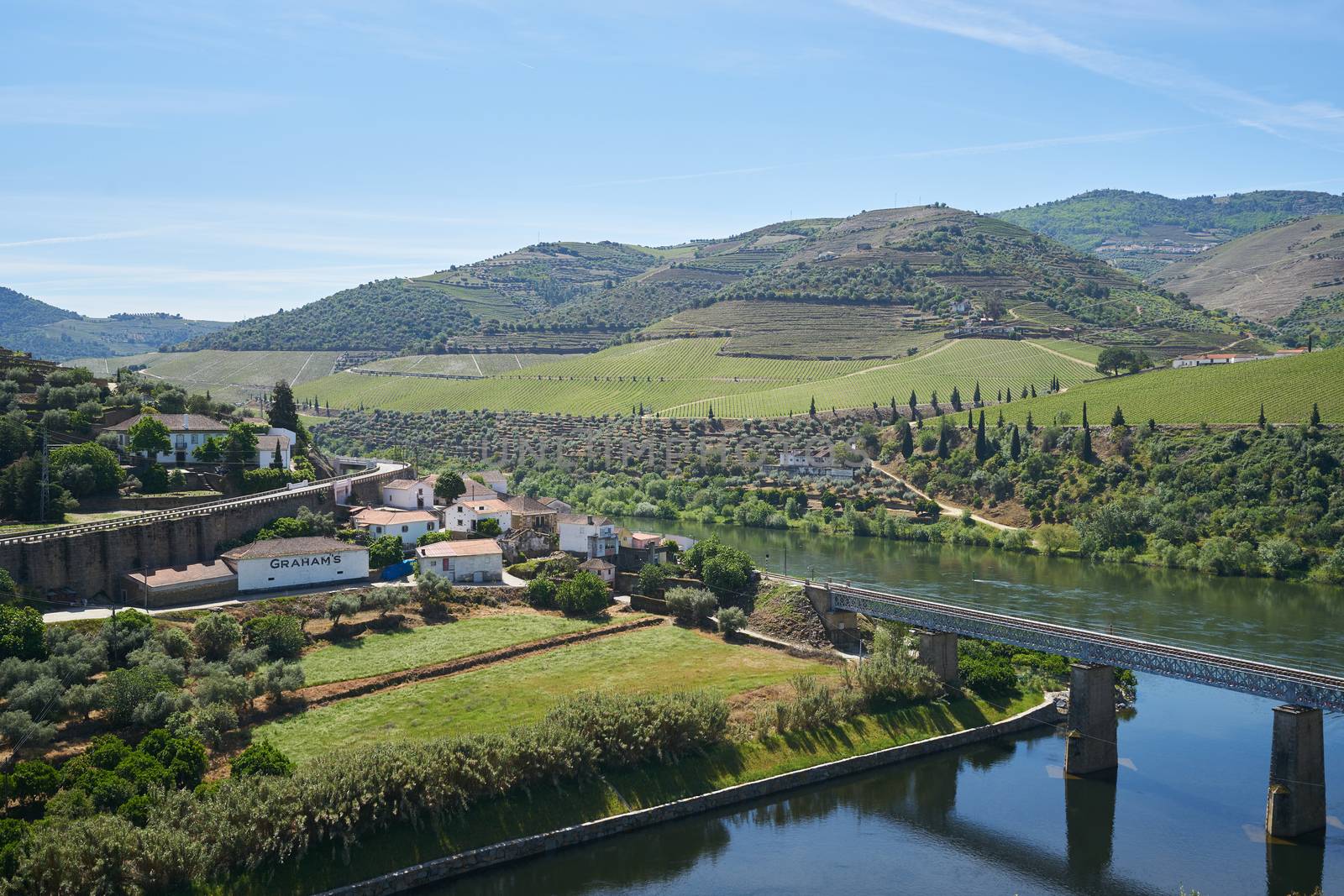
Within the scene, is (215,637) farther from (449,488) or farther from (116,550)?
(449,488)

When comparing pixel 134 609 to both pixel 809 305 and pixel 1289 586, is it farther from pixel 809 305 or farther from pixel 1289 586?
pixel 809 305

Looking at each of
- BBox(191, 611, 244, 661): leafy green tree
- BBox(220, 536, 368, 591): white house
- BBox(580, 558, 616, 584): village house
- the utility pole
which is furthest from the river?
the utility pole

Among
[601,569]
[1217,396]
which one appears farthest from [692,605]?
[1217,396]

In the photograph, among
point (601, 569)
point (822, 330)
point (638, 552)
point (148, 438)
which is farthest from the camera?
point (822, 330)

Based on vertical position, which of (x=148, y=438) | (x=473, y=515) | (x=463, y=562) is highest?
(x=148, y=438)

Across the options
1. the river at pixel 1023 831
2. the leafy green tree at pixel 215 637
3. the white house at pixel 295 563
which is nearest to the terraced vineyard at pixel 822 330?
the river at pixel 1023 831

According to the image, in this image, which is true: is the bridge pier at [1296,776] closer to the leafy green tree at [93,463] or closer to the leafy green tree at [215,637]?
the leafy green tree at [215,637]
